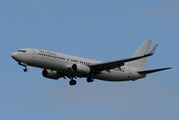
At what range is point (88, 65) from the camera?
8881 centimetres

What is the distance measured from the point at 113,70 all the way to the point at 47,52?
37.7 ft

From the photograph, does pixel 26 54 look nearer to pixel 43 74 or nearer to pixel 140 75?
pixel 43 74

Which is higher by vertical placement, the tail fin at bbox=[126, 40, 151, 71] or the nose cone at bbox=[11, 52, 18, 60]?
the tail fin at bbox=[126, 40, 151, 71]

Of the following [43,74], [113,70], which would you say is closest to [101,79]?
[113,70]

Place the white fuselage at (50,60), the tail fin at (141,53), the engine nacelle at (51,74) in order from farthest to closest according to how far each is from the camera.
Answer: the tail fin at (141,53), the engine nacelle at (51,74), the white fuselage at (50,60)

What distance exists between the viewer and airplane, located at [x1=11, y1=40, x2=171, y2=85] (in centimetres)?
8385

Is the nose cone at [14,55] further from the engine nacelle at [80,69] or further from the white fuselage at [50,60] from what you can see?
the engine nacelle at [80,69]

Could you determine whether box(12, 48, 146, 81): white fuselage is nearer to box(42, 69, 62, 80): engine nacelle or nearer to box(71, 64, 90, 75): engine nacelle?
box(71, 64, 90, 75): engine nacelle

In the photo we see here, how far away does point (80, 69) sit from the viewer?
86.2m

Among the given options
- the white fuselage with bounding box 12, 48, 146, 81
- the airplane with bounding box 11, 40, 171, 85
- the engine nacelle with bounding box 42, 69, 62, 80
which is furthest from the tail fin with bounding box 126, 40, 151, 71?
the engine nacelle with bounding box 42, 69, 62, 80

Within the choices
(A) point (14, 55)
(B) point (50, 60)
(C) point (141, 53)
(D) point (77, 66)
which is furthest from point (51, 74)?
(C) point (141, 53)

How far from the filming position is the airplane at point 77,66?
275 feet

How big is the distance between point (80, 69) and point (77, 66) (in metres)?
0.55

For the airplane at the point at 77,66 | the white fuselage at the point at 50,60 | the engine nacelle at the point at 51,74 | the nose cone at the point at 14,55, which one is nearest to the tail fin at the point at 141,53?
the airplane at the point at 77,66
